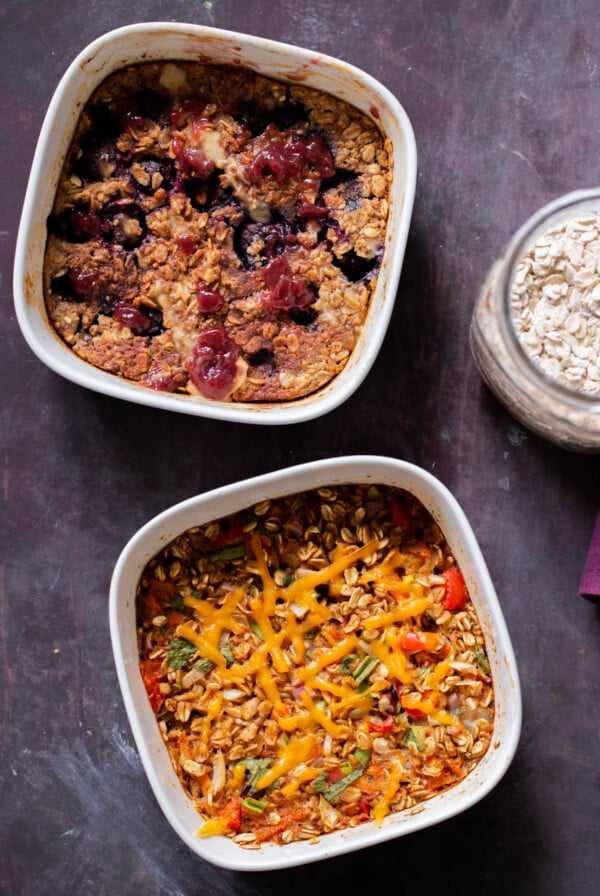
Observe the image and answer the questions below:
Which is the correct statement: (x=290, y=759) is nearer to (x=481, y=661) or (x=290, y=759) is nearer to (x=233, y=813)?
(x=233, y=813)

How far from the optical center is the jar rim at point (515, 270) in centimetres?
146

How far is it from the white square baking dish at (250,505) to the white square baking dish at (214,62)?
0.15 meters

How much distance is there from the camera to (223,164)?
5.27 ft

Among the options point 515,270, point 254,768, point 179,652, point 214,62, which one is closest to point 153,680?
point 179,652

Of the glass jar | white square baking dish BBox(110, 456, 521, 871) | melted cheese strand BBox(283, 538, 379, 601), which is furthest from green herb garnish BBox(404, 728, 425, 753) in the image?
the glass jar

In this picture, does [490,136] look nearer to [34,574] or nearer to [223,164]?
[223,164]

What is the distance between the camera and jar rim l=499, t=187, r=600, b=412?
57.6 inches

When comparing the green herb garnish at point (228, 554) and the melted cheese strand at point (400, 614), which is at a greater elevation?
the green herb garnish at point (228, 554)

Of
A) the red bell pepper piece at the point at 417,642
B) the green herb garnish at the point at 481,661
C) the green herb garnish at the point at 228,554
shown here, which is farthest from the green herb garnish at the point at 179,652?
the green herb garnish at the point at 481,661

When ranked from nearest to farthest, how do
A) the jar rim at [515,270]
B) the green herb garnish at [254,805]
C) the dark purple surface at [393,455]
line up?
the jar rim at [515,270] < the green herb garnish at [254,805] < the dark purple surface at [393,455]

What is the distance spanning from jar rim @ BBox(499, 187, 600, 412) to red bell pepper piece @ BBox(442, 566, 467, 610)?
394mm

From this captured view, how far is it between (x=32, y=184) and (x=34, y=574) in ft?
2.61

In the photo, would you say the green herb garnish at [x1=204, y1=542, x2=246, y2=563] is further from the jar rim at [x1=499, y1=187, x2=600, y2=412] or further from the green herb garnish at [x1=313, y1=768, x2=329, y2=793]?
the jar rim at [x1=499, y1=187, x2=600, y2=412]

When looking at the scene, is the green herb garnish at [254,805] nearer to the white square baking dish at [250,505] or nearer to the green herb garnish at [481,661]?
the white square baking dish at [250,505]
